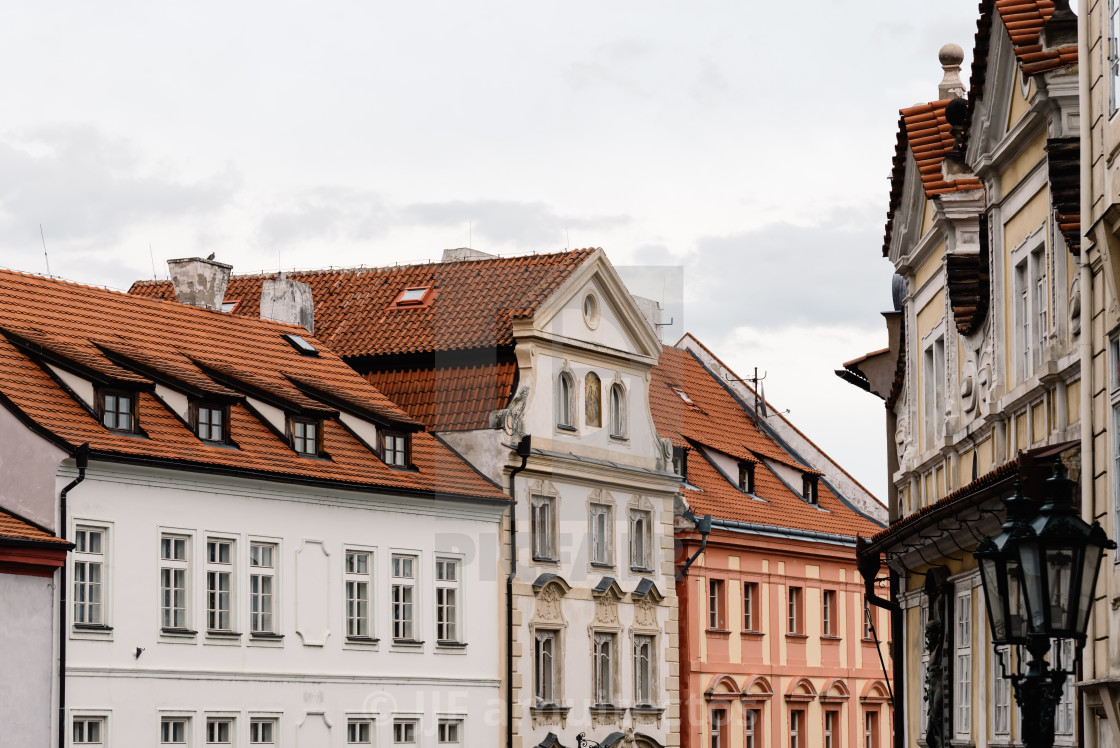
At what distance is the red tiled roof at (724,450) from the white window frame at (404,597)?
9.87 m

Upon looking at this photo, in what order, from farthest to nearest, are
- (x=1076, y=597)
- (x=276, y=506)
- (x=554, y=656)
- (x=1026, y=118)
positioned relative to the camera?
1. (x=554, y=656)
2. (x=276, y=506)
3. (x=1026, y=118)
4. (x=1076, y=597)

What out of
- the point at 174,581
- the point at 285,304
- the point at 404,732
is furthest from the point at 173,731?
the point at 285,304

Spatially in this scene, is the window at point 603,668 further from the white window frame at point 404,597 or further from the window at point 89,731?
the window at point 89,731

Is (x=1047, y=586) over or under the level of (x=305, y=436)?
under

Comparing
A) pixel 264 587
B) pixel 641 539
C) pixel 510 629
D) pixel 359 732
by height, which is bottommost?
pixel 359 732

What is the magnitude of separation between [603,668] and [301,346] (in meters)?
8.85

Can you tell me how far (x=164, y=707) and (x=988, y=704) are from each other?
14540mm

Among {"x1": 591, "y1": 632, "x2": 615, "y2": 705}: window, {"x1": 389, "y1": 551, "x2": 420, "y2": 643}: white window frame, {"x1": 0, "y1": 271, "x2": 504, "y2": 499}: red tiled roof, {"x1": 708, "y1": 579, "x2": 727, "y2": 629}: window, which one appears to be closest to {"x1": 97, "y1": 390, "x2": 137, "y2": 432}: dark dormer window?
{"x1": 0, "y1": 271, "x2": 504, "y2": 499}: red tiled roof

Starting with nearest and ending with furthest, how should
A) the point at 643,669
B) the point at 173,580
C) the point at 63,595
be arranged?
the point at 63,595, the point at 173,580, the point at 643,669

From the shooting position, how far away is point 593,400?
44562 mm

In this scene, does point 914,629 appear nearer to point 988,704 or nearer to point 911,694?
point 911,694

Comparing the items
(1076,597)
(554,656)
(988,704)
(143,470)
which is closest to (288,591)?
(143,470)

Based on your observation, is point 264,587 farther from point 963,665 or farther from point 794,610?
point 794,610

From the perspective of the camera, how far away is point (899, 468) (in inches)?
1219
